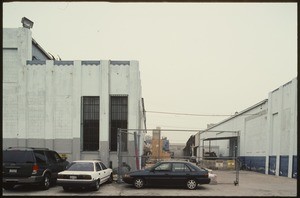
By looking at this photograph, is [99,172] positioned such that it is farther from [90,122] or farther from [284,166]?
[284,166]

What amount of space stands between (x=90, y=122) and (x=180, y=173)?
8186 millimetres

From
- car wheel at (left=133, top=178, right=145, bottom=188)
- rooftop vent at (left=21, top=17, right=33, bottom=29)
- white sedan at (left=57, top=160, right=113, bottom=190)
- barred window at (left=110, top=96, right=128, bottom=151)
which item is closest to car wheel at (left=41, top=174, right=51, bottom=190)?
white sedan at (left=57, top=160, right=113, bottom=190)

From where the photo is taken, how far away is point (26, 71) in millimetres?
20344

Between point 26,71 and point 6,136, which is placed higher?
point 26,71

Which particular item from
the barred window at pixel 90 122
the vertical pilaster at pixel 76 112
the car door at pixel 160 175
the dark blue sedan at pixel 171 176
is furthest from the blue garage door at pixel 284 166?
the vertical pilaster at pixel 76 112

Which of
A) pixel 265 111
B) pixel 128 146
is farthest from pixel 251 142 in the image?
pixel 128 146

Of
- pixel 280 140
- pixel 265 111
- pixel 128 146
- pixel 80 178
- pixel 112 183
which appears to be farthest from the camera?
pixel 265 111

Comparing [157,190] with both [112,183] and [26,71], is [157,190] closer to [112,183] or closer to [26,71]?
[112,183]

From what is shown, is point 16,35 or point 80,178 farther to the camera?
point 16,35

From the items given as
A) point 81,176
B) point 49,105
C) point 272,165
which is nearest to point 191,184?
point 81,176

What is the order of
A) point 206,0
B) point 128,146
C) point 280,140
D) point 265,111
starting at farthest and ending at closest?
1. point 265,111
2. point 280,140
3. point 128,146
4. point 206,0

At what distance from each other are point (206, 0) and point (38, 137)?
18.4 meters

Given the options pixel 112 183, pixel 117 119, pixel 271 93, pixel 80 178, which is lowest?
pixel 112 183

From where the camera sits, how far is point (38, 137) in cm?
2009
